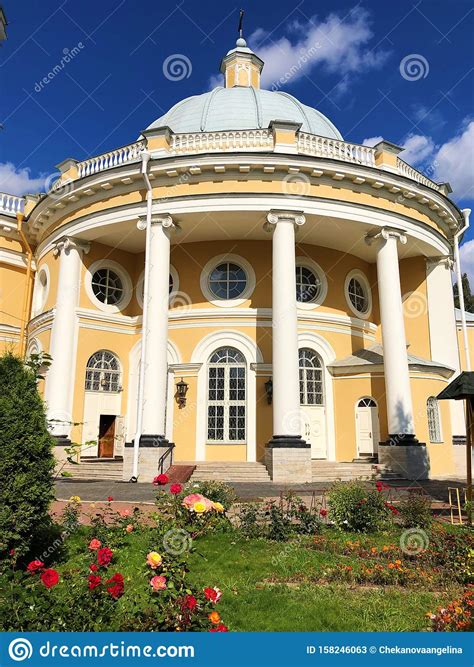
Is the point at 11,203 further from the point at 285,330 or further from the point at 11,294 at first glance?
the point at 285,330

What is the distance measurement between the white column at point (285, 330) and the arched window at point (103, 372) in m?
6.10

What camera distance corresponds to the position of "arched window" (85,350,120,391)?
1609 centimetres

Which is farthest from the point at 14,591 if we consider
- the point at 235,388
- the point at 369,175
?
the point at 369,175

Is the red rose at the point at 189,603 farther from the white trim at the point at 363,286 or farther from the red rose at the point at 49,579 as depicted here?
the white trim at the point at 363,286

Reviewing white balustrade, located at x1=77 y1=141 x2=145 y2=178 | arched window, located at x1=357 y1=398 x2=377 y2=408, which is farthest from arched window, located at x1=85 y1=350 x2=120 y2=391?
arched window, located at x1=357 y1=398 x2=377 y2=408

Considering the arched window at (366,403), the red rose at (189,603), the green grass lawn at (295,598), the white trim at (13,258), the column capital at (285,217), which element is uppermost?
the white trim at (13,258)

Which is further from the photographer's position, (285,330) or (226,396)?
(226,396)

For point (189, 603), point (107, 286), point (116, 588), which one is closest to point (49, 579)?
point (116, 588)

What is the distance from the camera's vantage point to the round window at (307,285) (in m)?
16.7

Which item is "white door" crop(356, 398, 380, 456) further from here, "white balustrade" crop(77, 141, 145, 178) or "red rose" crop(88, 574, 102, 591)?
"red rose" crop(88, 574, 102, 591)

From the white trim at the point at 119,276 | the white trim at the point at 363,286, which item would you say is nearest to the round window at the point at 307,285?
the white trim at the point at 363,286

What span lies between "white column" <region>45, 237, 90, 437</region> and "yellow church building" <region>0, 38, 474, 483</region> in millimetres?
57

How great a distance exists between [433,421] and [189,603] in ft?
47.0

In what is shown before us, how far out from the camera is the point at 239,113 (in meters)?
18.8
